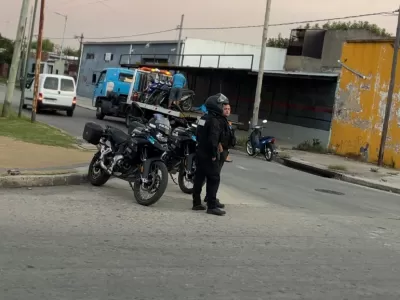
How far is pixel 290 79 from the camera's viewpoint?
27078 mm

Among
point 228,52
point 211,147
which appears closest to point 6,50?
point 228,52

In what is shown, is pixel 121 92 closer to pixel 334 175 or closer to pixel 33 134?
pixel 33 134

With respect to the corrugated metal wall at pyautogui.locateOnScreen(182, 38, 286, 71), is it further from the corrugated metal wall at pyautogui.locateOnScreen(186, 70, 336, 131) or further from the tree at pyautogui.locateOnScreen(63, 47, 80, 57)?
the tree at pyautogui.locateOnScreen(63, 47, 80, 57)

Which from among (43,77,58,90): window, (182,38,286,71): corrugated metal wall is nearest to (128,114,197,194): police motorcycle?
(43,77,58,90): window

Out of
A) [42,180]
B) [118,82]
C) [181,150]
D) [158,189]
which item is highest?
[118,82]

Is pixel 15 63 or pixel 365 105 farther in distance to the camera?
pixel 365 105

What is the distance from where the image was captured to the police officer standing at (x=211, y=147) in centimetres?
802

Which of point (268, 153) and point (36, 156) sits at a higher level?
point (268, 153)

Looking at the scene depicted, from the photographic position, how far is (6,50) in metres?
89.1

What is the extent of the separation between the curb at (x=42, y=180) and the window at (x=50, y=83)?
17477 millimetres

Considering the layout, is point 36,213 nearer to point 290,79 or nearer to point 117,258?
point 117,258

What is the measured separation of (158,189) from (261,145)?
1130 centimetres

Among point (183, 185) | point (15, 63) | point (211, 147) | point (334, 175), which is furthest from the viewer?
point (15, 63)

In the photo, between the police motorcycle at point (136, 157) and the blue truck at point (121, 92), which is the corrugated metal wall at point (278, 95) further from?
the police motorcycle at point (136, 157)
